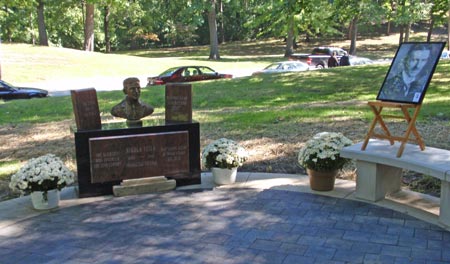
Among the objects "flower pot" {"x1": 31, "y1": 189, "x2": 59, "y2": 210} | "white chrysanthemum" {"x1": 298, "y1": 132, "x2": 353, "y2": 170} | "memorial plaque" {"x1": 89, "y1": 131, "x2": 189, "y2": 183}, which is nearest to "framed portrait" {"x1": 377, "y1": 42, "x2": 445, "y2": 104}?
"white chrysanthemum" {"x1": 298, "y1": 132, "x2": 353, "y2": 170}

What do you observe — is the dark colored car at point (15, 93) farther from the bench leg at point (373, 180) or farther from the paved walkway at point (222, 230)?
the bench leg at point (373, 180)

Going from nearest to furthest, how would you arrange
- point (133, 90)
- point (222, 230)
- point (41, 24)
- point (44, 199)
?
point (222, 230) → point (44, 199) → point (133, 90) → point (41, 24)

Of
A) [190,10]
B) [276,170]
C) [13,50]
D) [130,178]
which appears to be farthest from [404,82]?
[13,50]

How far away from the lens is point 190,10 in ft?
117

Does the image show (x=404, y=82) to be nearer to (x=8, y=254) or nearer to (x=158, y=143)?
(x=158, y=143)

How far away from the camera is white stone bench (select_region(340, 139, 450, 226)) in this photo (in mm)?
5309

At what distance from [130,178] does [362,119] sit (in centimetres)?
560

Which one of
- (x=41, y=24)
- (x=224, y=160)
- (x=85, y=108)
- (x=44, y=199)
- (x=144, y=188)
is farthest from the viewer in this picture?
(x=41, y=24)

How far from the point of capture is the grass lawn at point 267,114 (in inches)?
346

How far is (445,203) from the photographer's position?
509 centimetres

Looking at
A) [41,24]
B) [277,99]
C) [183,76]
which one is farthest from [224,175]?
[41,24]

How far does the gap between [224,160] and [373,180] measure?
1996 mm

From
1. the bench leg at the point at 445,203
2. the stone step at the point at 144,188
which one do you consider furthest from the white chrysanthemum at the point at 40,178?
the bench leg at the point at 445,203

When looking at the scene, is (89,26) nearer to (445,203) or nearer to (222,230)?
(222,230)
